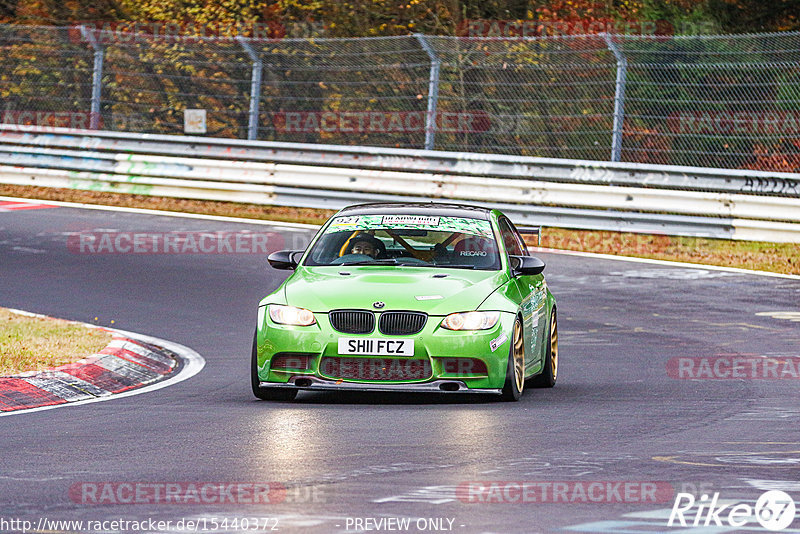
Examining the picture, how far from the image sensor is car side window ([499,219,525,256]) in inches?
467

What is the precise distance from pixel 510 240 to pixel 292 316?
2.56 metres

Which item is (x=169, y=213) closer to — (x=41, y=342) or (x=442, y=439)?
(x=41, y=342)

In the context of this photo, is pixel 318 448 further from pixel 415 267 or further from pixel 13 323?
pixel 13 323

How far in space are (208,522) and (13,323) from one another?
7849mm

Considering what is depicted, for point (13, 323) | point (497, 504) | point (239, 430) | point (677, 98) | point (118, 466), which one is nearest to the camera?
point (497, 504)

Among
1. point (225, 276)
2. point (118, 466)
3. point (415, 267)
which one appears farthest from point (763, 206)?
point (118, 466)

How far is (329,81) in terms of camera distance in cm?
2530

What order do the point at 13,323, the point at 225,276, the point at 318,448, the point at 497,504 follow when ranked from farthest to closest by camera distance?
the point at 225,276, the point at 13,323, the point at 318,448, the point at 497,504

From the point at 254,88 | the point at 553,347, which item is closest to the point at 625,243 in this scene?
the point at 254,88

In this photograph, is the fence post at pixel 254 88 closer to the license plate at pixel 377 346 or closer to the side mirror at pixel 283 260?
the side mirror at pixel 283 260

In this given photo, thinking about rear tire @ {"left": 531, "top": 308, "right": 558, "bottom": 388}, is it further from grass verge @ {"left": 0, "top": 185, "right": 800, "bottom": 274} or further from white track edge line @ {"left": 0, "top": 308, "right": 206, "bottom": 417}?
grass verge @ {"left": 0, "top": 185, "right": 800, "bottom": 274}

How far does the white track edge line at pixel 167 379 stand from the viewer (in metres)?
10.1

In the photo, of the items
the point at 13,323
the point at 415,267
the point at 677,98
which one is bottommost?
the point at 13,323

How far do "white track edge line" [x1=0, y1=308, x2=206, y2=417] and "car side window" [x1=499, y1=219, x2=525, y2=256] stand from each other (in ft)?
8.58
